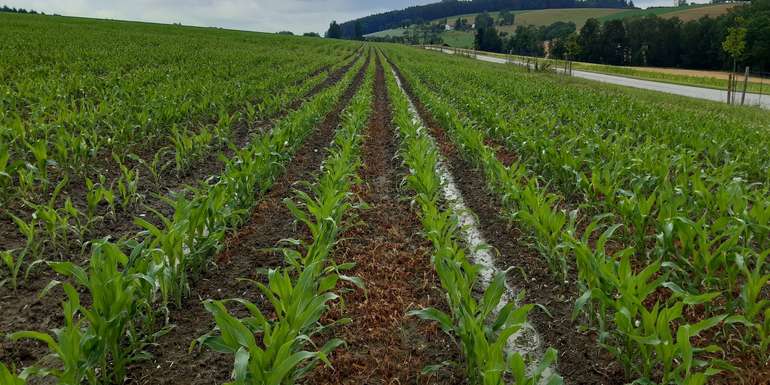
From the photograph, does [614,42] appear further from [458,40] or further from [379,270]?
[458,40]

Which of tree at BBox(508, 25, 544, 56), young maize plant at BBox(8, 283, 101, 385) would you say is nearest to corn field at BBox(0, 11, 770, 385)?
young maize plant at BBox(8, 283, 101, 385)

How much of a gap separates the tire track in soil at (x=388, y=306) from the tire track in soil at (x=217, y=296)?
589 mm

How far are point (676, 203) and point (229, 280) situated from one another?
363cm

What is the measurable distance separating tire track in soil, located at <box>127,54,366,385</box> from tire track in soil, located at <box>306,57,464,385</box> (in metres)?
0.59

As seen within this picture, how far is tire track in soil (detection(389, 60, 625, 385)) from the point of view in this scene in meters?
2.89

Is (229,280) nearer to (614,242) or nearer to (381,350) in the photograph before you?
(381,350)

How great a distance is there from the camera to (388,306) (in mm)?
3514

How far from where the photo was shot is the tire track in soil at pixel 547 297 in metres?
2.89

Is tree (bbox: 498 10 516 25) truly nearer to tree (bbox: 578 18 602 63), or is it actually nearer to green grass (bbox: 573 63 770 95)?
tree (bbox: 578 18 602 63)

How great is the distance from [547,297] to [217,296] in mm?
2492

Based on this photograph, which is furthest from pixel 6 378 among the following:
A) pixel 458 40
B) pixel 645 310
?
pixel 458 40

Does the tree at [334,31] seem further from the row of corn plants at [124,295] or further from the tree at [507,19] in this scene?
the row of corn plants at [124,295]

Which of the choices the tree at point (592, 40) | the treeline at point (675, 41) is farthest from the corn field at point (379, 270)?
the tree at point (592, 40)

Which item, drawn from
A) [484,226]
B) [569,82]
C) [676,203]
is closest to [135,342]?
[484,226]
